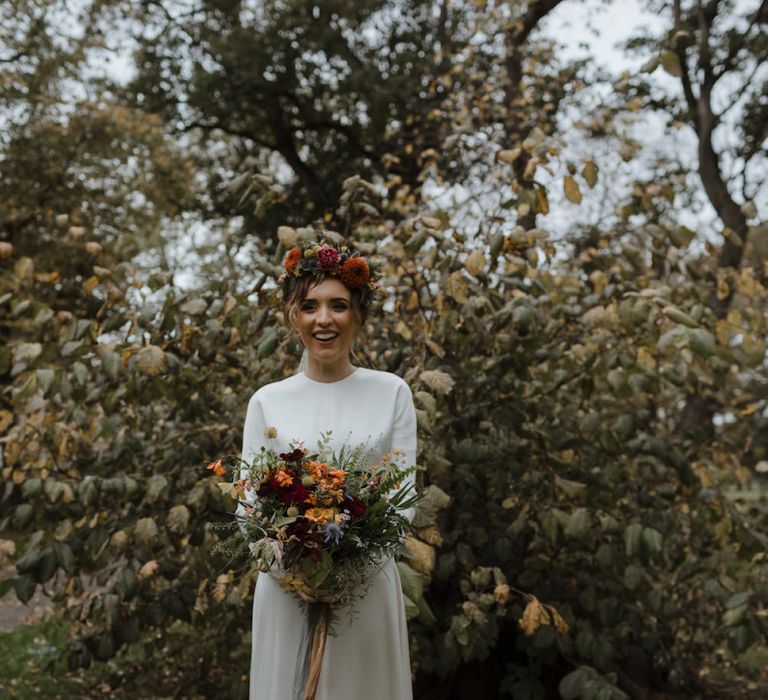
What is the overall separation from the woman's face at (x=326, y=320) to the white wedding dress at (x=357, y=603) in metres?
0.11

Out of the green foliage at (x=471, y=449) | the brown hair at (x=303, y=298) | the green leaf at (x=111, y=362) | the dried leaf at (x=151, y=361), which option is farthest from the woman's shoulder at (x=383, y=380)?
the green leaf at (x=111, y=362)

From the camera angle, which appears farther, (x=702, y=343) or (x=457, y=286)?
(x=457, y=286)

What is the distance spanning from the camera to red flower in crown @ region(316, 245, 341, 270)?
2.43 meters

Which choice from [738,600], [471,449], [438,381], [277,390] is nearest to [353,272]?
[277,390]

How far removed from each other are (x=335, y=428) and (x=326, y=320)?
327 millimetres

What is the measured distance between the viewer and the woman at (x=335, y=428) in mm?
2271

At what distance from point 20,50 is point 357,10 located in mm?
5337

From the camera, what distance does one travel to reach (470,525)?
411 centimetres

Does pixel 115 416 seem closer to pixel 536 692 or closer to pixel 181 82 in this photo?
pixel 536 692

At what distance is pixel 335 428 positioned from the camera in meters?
2.40

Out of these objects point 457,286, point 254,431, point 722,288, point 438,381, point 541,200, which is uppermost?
point 541,200

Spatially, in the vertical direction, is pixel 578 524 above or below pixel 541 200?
below

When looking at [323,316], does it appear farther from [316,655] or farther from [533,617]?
[533,617]

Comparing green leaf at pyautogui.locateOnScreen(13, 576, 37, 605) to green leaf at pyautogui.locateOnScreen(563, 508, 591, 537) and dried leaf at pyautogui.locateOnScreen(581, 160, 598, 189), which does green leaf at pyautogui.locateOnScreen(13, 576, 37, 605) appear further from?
dried leaf at pyautogui.locateOnScreen(581, 160, 598, 189)
